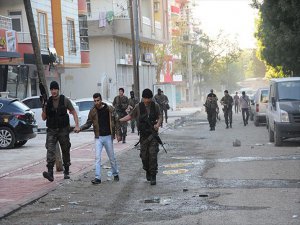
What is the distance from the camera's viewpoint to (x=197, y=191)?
10.8m

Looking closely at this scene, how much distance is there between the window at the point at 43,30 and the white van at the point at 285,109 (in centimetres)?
1714

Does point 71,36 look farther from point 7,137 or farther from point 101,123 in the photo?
point 101,123

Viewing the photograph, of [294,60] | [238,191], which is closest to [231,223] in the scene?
[238,191]

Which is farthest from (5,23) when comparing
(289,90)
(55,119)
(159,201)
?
(159,201)

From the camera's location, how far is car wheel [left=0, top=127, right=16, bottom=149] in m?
20.7

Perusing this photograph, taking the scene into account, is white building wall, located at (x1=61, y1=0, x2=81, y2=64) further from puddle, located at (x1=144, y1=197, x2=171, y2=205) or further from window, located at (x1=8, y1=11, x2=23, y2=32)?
puddle, located at (x1=144, y1=197, x2=171, y2=205)

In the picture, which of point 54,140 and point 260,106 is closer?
point 54,140

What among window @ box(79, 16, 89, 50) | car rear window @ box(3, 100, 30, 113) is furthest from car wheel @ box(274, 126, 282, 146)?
window @ box(79, 16, 89, 50)

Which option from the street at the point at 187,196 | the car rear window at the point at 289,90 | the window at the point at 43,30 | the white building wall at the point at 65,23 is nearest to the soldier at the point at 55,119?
the street at the point at 187,196

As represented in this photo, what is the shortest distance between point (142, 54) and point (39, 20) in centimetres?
2155

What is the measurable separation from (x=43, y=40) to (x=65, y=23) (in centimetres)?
347

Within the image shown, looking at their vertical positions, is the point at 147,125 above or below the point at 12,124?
above

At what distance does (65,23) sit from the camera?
3784 cm

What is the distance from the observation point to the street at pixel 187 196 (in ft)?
28.1
